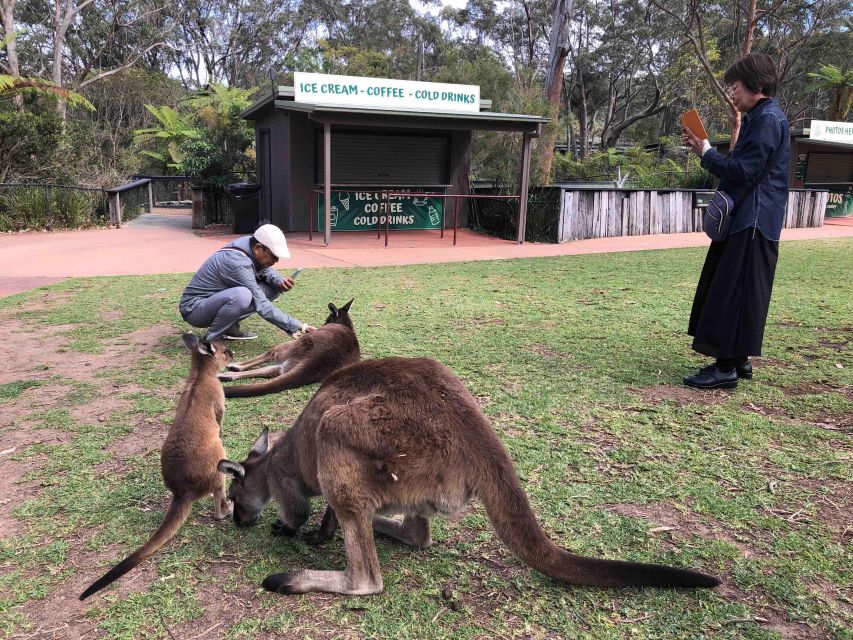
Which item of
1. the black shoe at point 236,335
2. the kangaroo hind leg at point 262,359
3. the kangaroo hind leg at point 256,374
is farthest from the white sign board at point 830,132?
the kangaroo hind leg at point 256,374

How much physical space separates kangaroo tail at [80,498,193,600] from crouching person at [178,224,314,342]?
2.67m

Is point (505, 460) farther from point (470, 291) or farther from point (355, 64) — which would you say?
point (355, 64)

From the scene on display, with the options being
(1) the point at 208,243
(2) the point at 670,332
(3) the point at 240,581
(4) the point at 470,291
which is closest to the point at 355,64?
(1) the point at 208,243

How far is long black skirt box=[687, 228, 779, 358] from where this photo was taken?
14.4 feet

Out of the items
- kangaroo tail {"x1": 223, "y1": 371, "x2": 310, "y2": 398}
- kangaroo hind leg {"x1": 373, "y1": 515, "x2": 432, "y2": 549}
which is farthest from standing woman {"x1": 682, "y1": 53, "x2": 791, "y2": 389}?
kangaroo tail {"x1": 223, "y1": 371, "x2": 310, "y2": 398}

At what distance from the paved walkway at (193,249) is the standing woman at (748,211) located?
740 cm

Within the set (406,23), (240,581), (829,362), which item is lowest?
(240,581)

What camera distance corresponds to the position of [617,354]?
220 inches

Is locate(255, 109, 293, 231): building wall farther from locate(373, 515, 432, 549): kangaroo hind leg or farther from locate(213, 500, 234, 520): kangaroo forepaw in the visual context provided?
locate(373, 515, 432, 549): kangaroo hind leg

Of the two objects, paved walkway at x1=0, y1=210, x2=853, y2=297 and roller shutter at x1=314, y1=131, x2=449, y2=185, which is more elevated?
roller shutter at x1=314, y1=131, x2=449, y2=185

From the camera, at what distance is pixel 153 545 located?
8.47 ft

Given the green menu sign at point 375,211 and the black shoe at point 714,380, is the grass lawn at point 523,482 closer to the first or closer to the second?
the black shoe at point 714,380

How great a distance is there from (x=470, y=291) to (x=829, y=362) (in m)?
4.46

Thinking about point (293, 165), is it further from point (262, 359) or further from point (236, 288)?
point (262, 359)
